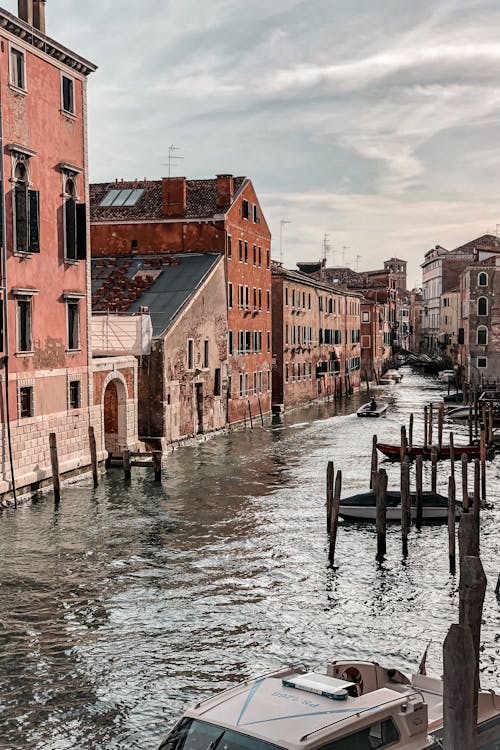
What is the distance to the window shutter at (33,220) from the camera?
22.4m

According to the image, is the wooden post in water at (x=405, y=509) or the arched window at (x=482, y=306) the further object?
the arched window at (x=482, y=306)

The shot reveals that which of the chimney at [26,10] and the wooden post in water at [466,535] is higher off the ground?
the chimney at [26,10]

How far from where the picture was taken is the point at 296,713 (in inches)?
286

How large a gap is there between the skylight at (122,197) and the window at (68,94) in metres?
17.3

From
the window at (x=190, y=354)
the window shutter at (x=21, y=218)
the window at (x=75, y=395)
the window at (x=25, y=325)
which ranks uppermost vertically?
the window shutter at (x=21, y=218)

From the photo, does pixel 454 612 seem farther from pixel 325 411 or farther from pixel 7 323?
pixel 325 411

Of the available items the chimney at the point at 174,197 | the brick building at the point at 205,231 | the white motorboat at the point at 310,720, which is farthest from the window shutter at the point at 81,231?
the white motorboat at the point at 310,720

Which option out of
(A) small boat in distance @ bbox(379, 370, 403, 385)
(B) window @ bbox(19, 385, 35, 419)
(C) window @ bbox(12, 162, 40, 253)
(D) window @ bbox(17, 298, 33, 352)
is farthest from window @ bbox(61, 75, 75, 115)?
(A) small boat in distance @ bbox(379, 370, 403, 385)

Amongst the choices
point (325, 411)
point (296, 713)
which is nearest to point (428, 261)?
point (325, 411)

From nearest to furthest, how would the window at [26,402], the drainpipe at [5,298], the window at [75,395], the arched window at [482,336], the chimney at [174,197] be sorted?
the drainpipe at [5,298]
the window at [26,402]
the window at [75,395]
the chimney at [174,197]
the arched window at [482,336]

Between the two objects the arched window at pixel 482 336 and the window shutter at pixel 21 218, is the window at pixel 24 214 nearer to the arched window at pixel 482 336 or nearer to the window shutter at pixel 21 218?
the window shutter at pixel 21 218

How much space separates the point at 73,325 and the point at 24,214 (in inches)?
175

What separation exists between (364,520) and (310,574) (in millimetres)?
4728

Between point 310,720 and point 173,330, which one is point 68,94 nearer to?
point 173,330
